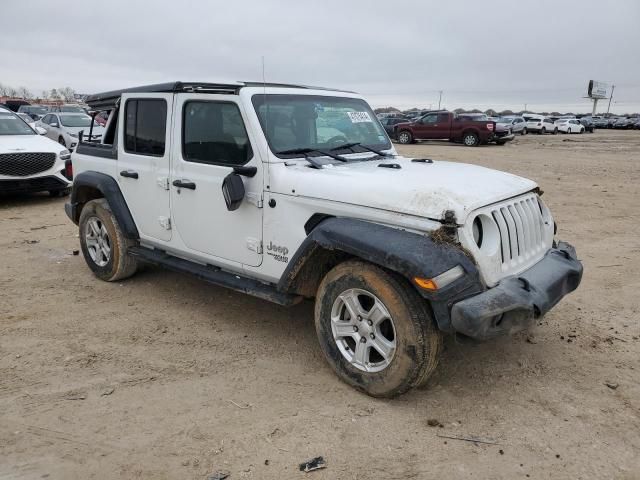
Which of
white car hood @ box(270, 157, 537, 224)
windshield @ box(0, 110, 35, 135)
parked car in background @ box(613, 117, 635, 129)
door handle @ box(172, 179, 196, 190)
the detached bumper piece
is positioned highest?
parked car in background @ box(613, 117, 635, 129)

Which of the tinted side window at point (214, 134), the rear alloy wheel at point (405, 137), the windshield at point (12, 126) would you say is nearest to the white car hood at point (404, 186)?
the tinted side window at point (214, 134)

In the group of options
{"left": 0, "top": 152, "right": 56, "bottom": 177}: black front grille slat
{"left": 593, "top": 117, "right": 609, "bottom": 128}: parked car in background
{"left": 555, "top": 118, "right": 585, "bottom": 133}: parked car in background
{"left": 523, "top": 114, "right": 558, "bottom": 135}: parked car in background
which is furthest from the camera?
{"left": 593, "top": 117, "right": 609, "bottom": 128}: parked car in background

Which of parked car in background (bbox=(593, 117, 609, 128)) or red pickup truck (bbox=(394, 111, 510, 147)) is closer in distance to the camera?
red pickup truck (bbox=(394, 111, 510, 147))

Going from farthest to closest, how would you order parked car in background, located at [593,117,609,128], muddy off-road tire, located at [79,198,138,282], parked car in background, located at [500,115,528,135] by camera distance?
parked car in background, located at [593,117,609,128] < parked car in background, located at [500,115,528,135] < muddy off-road tire, located at [79,198,138,282]

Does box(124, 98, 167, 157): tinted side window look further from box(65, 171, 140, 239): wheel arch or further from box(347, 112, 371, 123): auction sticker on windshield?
box(347, 112, 371, 123): auction sticker on windshield

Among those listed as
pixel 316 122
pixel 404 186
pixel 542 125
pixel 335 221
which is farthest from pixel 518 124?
pixel 335 221

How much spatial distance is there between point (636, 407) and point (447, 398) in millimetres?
1119

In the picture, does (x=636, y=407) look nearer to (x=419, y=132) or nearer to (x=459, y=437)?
(x=459, y=437)

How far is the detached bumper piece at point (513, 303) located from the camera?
8.84 ft

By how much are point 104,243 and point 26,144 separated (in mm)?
5446

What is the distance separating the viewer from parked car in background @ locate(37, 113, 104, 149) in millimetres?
15469

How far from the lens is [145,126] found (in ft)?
15.0

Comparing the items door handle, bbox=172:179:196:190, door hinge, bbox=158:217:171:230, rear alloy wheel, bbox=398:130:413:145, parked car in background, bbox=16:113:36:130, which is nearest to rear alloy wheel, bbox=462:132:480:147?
rear alloy wheel, bbox=398:130:413:145

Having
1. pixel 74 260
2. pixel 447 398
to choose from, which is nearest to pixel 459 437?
pixel 447 398
